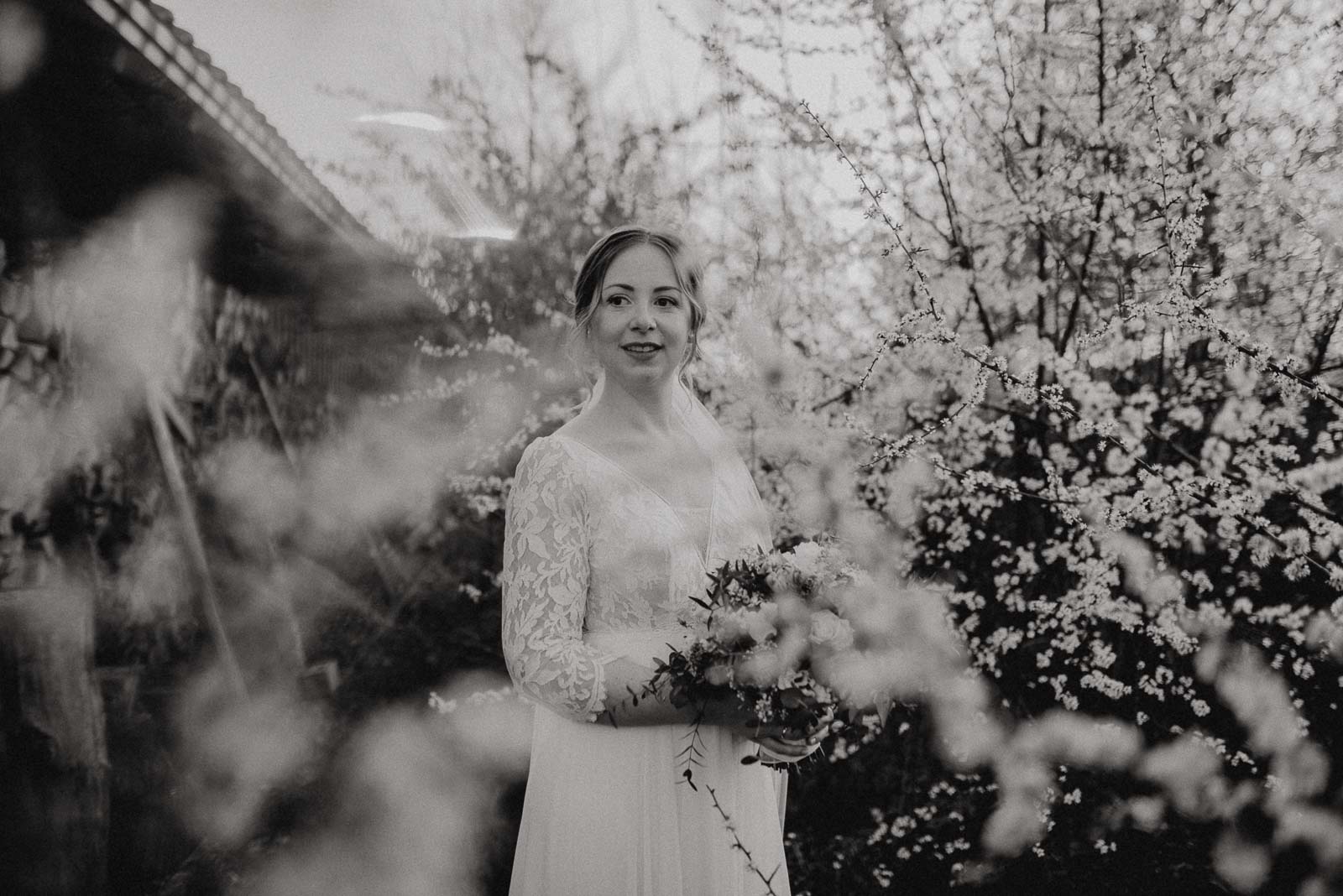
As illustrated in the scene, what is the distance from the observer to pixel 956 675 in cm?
354

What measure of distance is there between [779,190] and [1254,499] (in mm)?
2582

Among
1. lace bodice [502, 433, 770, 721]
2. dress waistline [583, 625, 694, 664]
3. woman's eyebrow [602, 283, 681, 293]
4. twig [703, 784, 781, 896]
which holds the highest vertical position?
woman's eyebrow [602, 283, 681, 293]

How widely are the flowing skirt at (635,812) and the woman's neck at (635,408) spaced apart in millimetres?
511

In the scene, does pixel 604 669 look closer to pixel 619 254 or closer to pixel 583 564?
pixel 583 564

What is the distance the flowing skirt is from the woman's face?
0.61 metres

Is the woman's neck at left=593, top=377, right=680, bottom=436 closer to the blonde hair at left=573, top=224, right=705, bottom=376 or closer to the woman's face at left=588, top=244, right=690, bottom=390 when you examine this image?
the woman's face at left=588, top=244, right=690, bottom=390

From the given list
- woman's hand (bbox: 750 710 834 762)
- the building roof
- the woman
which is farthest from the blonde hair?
the building roof

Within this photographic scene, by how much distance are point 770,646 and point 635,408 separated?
0.75 m

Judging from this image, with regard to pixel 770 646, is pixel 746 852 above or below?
below

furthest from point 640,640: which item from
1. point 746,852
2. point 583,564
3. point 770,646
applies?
point 746,852

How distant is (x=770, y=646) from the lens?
5.20 ft

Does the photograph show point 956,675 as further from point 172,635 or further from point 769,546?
point 172,635

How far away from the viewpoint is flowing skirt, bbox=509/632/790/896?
72.4 inches

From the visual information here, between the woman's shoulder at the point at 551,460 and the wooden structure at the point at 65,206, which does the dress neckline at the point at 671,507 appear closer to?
the woman's shoulder at the point at 551,460
